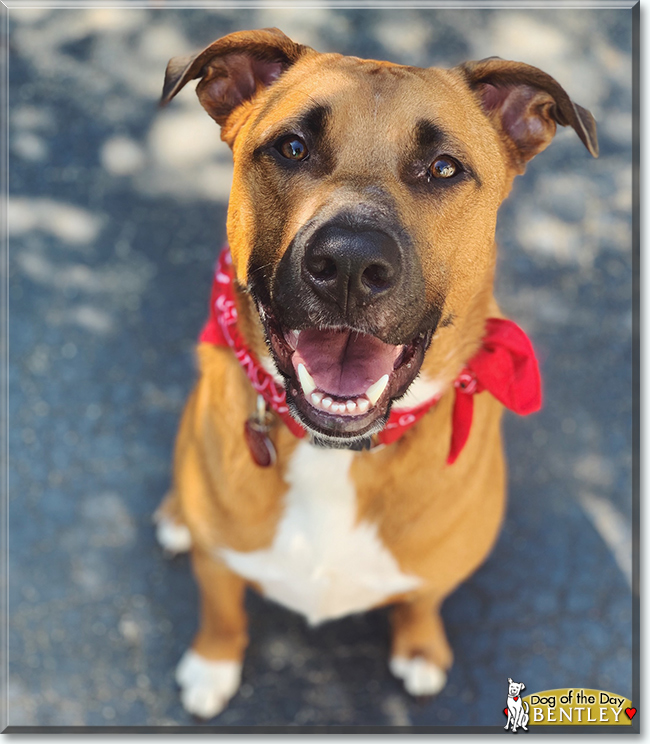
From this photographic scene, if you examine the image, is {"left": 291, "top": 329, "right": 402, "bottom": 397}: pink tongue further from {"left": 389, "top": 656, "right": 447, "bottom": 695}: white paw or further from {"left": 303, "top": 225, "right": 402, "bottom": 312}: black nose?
{"left": 389, "top": 656, "right": 447, "bottom": 695}: white paw

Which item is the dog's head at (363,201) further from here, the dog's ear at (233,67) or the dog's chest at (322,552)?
the dog's chest at (322,552)

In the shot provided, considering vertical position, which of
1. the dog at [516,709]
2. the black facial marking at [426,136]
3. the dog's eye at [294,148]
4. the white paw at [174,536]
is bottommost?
the dog at [516,709]

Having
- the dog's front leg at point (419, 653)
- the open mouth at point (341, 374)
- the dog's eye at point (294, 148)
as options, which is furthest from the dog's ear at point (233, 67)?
the dog's front leg at point (419, 653)

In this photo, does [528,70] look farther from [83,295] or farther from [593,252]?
[83,295]

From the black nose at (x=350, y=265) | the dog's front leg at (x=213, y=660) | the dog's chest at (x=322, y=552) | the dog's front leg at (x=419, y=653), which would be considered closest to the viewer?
the black nose at (x=350, y=265)

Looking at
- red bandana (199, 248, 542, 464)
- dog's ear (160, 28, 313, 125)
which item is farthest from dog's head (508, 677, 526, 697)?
dog's ear (160, 28, 313, 125)

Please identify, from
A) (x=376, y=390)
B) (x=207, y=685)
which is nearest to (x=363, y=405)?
(x=376, y=390)
